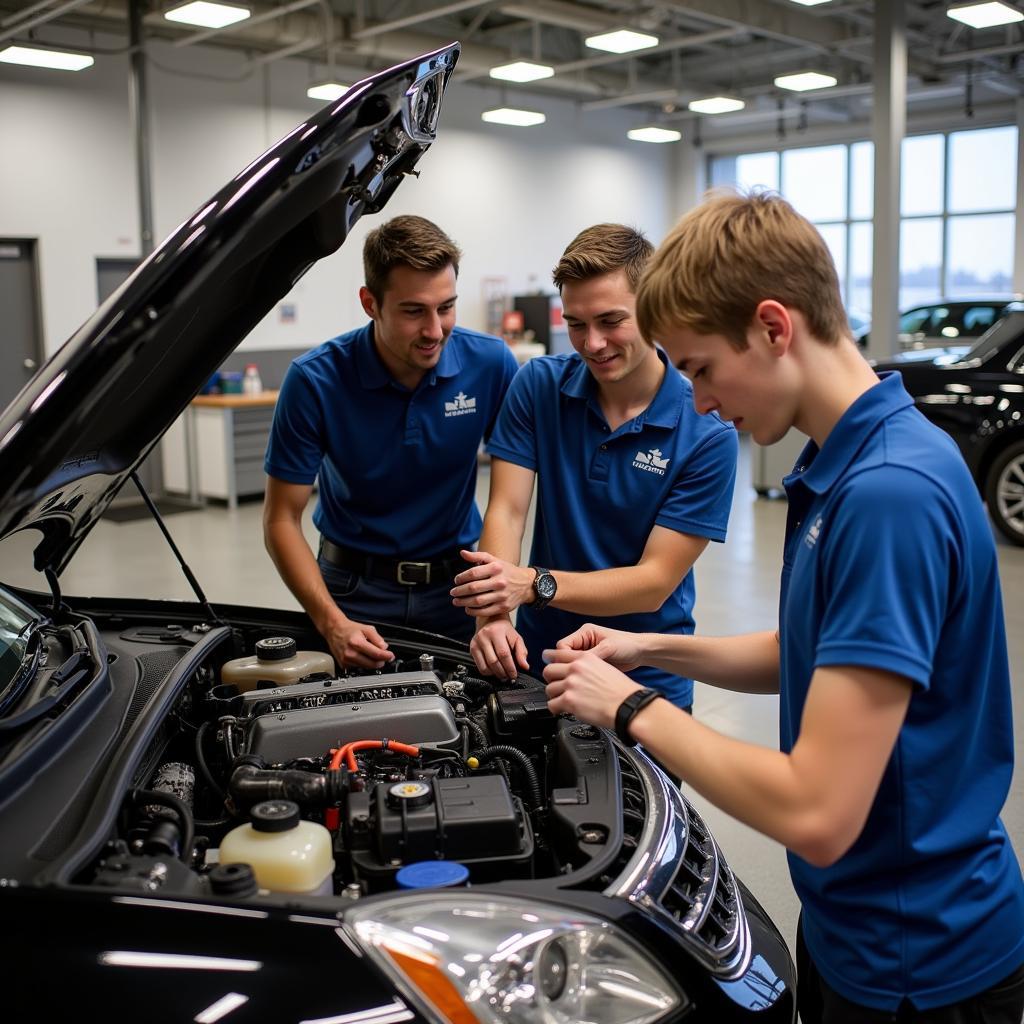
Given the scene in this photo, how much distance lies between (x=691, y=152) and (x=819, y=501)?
45.7 feet

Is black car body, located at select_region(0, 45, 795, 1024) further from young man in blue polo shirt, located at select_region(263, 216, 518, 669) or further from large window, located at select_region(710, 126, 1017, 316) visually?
large window, located at select_region(710, 126, 1017, 316)

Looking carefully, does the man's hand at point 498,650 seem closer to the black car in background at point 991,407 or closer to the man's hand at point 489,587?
the man's hand at point 489,587

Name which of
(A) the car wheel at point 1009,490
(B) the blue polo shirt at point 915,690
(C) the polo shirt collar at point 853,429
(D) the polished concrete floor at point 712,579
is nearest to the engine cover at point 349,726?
(B) the blue polo shirt at point 915,690

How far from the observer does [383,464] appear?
255 centimetres

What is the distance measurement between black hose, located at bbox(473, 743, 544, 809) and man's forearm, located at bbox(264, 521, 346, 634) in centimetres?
60

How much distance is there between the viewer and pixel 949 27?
10.9 meters

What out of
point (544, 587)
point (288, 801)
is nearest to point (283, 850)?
point (288, 801)

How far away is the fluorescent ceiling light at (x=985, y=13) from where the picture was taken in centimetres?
757

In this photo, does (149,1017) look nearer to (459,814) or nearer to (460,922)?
(460,922)

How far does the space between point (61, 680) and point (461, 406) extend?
116 cm

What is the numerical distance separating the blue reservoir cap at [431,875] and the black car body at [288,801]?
5 cm

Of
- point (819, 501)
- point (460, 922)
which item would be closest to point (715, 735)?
point (819, 501)

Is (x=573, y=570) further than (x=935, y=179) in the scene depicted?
No

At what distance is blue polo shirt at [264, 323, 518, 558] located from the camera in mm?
2533
